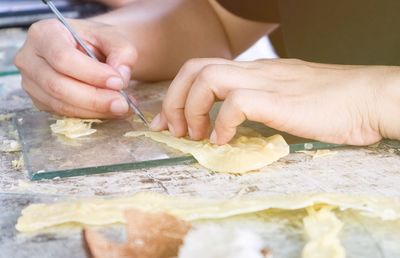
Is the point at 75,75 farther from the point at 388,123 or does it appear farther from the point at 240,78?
the point at 388,123

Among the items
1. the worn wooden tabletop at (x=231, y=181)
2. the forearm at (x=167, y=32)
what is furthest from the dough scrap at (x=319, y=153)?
the forearm at (x=167, y=32)

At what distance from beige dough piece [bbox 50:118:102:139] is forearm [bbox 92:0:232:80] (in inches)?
10.3

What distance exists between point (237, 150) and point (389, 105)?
0.67 feet

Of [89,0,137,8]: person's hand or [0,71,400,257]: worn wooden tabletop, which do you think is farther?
[89,0,137,8]: person's hand

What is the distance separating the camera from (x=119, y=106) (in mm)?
900

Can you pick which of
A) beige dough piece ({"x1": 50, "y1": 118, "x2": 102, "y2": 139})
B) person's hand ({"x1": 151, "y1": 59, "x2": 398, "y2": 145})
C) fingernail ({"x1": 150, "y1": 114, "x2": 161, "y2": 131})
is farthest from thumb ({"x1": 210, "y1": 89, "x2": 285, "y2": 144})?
beige dough piece ({"x1": 50, "y1": 118, "x2": 102, "y2": 139})

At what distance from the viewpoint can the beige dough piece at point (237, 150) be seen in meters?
0.75

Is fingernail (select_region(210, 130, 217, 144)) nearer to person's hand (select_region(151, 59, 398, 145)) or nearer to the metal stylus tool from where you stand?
person's hand (select_region(151, 59, 398, 145))

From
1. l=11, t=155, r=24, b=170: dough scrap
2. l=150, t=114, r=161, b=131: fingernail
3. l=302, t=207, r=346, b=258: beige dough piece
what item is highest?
l=302, t=207, r=346, b=258: beige dough piece

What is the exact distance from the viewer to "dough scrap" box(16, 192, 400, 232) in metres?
0.61

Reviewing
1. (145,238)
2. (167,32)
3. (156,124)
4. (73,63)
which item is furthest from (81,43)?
(145,238)

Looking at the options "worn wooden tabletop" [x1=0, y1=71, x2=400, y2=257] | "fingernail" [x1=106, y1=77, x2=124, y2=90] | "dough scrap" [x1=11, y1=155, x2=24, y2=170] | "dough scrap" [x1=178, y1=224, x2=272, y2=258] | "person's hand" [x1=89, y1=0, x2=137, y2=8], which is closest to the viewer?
"dough scrap" [x1=178, y1=224, x2=272, y2=258]

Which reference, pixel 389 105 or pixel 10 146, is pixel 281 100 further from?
pixel 10 146

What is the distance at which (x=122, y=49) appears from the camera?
0.97m
